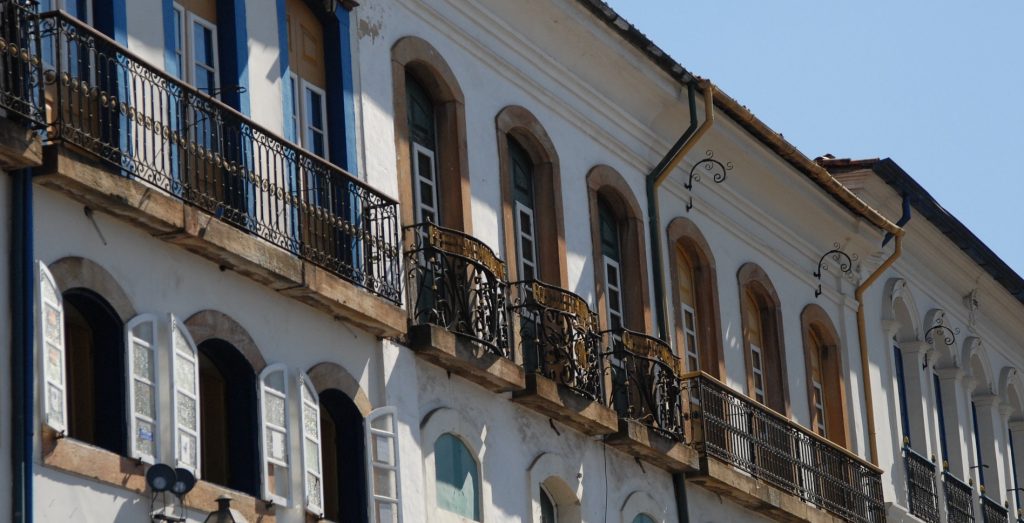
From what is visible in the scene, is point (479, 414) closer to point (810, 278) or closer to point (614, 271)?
point (614, 271)

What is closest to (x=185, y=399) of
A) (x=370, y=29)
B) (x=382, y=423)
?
(x=382, y=423)

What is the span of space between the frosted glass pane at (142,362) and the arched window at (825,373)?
13412 millimetres

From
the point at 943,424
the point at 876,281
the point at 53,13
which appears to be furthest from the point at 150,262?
the point at 943,424

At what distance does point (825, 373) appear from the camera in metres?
29.0

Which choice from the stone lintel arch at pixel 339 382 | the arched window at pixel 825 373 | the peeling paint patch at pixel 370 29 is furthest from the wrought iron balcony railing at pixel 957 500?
the stone lintel arch at pixel 339 382

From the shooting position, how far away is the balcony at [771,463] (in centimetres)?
2398

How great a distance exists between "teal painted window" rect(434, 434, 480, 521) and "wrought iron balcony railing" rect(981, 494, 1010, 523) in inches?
551

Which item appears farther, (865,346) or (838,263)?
(865,346)

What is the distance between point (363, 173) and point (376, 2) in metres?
1.52

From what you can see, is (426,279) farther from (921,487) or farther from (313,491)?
(921,487)

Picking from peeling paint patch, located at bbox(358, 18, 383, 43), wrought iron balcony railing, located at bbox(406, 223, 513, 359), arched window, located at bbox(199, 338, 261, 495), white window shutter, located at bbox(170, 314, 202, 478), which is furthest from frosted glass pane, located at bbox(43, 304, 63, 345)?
peeling paint patch, located at bbox(358, 18, 383, 43)

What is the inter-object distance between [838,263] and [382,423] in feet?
39.0

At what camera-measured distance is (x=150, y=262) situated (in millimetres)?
16141

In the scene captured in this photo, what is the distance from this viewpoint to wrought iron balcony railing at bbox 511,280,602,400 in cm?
2105
